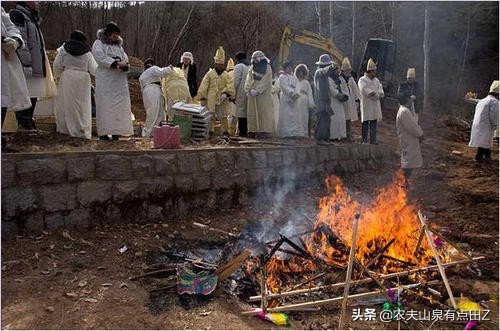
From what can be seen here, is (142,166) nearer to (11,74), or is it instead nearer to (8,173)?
(8,173)

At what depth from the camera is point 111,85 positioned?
21.0 ft

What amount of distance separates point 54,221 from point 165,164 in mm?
1569

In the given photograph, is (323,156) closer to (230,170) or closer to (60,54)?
(230,170)

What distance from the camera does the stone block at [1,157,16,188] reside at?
4398mm

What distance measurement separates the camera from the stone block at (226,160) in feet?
20.3

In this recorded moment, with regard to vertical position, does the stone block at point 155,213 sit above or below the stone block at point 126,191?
below

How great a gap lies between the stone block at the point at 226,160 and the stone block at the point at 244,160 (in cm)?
7

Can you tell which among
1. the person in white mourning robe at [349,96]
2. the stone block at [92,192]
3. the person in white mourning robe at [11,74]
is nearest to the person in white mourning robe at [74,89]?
the person in white mourning robe at [11,74]

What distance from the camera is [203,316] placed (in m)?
3.47

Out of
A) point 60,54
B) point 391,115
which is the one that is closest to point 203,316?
point 60,54

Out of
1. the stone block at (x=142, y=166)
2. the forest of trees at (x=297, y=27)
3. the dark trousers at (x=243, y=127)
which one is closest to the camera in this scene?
the stone block at (x=142, y=166)

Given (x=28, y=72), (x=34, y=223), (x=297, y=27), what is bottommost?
(x=34, y=223)

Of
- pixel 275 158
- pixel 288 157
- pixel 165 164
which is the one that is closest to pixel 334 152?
pixel 288 157

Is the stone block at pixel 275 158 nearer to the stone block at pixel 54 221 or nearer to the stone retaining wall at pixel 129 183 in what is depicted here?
the stone retaining wall at pixel 129 183
